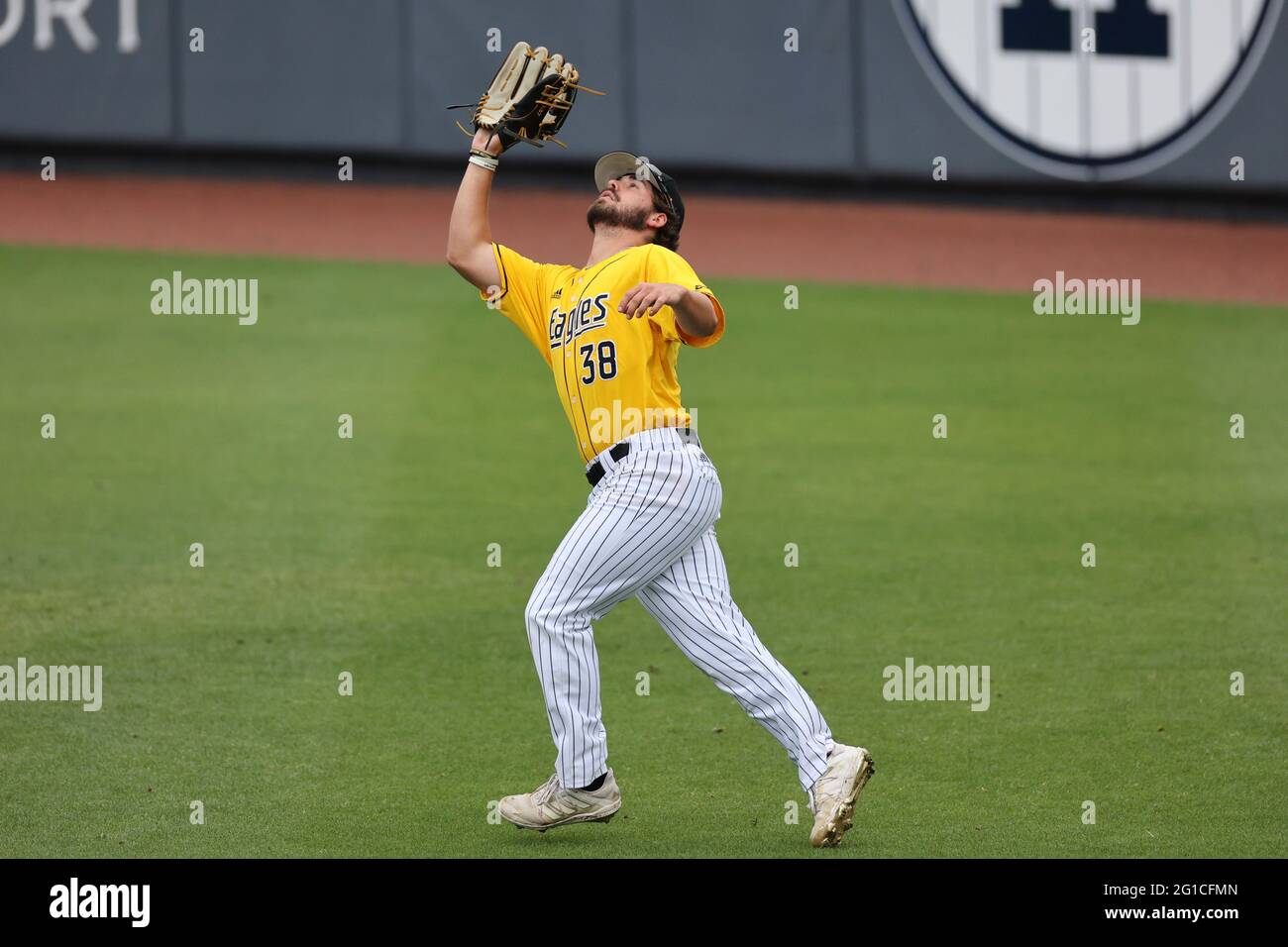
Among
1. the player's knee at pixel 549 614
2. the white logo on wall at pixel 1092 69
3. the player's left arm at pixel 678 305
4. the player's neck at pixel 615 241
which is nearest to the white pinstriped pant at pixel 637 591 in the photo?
the player's knee at pixel 549 614

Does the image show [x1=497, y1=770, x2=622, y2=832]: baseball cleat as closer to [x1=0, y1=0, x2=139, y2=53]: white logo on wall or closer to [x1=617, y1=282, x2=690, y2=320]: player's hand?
[x1=617, y1=282, x2=690, y2=320]: player's hand

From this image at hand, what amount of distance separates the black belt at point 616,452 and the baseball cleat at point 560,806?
915 mm

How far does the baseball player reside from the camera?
527 cm

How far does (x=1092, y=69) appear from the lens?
16.8 metres

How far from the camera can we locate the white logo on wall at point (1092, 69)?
54.7ft

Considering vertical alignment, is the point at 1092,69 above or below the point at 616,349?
above

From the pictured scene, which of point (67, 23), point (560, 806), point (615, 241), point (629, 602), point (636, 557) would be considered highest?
point (67, 23)

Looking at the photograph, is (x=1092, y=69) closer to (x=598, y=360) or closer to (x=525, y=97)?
(x=525, y=97)

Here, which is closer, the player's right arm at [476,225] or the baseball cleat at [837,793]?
the baseball cleat at [837,793]

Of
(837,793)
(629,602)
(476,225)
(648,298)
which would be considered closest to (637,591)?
(837,793)

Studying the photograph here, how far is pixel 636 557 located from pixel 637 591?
0.69ft

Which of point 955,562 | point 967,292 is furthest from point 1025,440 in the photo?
point 967,292

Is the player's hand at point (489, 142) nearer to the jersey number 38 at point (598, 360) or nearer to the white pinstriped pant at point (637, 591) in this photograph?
the jersey number 38 at point (598, 360)
